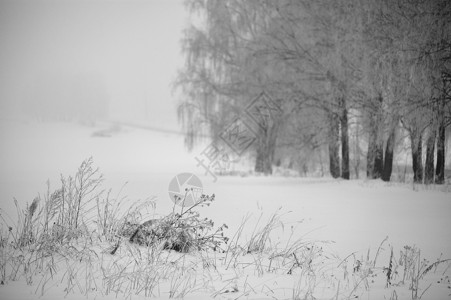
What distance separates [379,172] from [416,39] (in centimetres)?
499

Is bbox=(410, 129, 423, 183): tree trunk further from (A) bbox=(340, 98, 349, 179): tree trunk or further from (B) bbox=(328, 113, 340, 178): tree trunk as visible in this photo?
(B) bbox=(328, 113, 340, 178): tree trunk

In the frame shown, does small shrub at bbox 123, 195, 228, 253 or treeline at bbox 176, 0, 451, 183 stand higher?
treeline at bbox 176, 0, 451, 183

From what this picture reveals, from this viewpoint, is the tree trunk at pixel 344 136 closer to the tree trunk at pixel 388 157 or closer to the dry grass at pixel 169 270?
the tree trunk at pixel 388 157

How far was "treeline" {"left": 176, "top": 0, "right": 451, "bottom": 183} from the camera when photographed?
783 centimetres

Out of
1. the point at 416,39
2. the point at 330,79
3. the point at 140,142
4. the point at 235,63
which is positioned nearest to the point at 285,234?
the point at 416,39

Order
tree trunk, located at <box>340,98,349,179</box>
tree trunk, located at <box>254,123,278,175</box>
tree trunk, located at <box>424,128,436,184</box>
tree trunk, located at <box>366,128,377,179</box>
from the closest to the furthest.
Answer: tree trunk, located at <box>424,128,436,184</box> < tree trunk, located at <box>366,128,377,179</box> < tree trunk, located at <box>340,98,349,179</box> < tree trunk, located at <box>254,123,278,175</box>

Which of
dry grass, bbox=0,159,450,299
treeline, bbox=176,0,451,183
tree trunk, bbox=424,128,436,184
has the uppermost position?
treeline, bbox=176,0,451,183

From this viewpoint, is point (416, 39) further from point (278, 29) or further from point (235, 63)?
point (235, 63)

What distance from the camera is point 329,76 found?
35.2 ft

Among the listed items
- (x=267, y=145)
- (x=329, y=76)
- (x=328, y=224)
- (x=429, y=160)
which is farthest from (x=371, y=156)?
(x=328, y=224)

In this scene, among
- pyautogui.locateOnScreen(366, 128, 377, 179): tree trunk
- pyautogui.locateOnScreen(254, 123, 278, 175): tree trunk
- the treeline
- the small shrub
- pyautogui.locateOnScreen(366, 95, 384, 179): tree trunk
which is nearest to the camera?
the small shrub

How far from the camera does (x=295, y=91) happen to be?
11406 mm

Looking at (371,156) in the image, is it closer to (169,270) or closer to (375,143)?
(375,143)

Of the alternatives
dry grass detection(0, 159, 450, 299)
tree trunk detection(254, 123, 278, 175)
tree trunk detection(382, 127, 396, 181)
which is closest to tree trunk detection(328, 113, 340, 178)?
tree trunk detection(382, 127, 396, 181)
